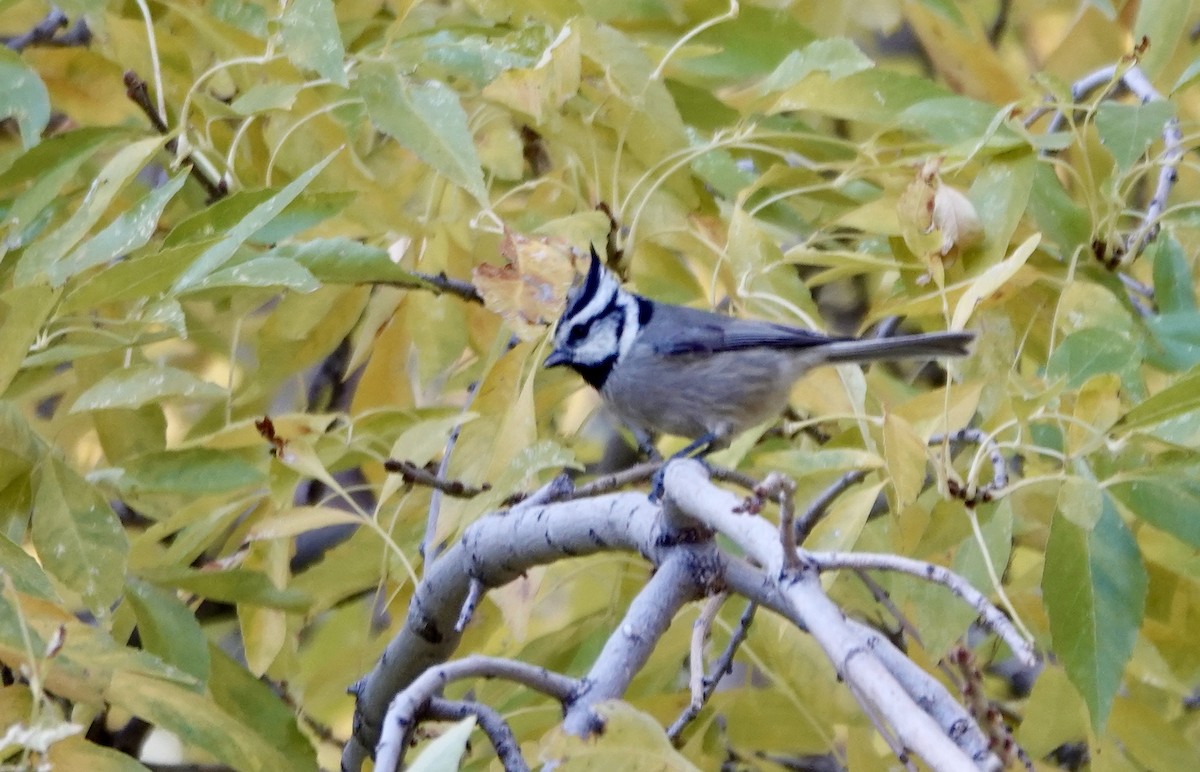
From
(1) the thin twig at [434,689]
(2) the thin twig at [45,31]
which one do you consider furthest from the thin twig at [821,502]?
(2) the thin twig at [45,31]

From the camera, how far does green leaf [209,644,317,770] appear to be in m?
1.79

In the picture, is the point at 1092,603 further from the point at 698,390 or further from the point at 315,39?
the point at 698,390

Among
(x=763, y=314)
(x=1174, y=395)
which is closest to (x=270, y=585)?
(x=763, y=314)

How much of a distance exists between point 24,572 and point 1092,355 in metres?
1.30

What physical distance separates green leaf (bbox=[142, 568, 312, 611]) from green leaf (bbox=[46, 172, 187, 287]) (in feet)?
1.42

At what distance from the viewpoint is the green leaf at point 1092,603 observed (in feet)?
5.03

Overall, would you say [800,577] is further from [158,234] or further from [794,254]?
[158,234]

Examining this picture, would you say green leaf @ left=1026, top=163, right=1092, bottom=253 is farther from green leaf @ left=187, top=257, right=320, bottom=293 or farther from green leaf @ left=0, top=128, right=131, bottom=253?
green leaf @ left=0, top=128, right=131, bottom=253

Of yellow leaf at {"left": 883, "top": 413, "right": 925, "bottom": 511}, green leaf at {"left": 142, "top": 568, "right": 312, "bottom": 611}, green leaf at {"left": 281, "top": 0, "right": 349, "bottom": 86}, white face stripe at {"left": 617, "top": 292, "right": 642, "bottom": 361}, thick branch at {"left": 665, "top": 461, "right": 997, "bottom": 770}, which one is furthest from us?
white face stripe at {"left": 617, "top": 292, "right": 642, "bottom": 361}

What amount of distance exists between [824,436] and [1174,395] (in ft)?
2.64

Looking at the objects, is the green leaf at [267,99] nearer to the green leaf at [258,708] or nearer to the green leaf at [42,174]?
the green leaf at [42,174]

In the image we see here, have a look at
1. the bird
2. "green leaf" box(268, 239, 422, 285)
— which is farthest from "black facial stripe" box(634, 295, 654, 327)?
"green leaf" box(268, 239, 422, 285)

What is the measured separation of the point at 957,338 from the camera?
187 cm

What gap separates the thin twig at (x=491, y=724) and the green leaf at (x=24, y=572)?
435mm
